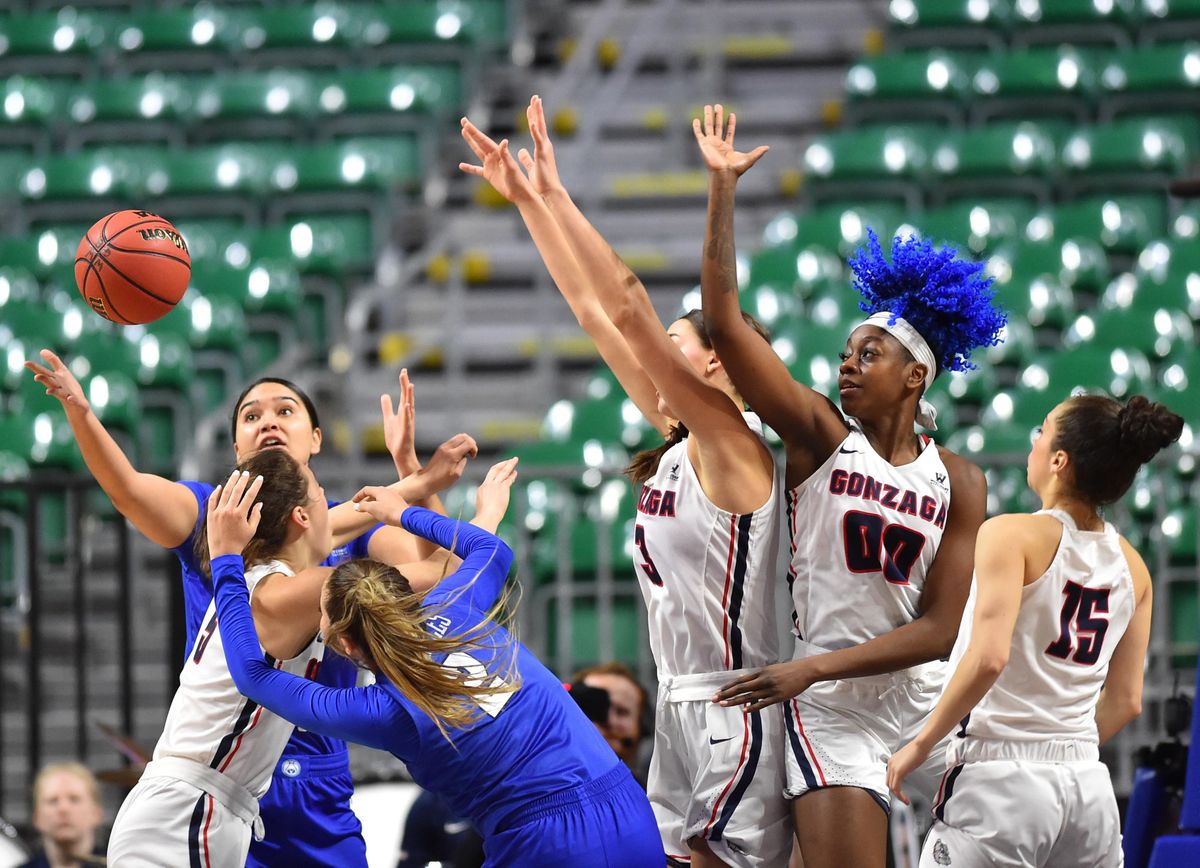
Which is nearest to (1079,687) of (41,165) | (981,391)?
(981,391)

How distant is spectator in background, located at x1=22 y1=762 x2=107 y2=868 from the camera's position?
634cm

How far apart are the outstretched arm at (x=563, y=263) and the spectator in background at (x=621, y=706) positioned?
1.59 metres

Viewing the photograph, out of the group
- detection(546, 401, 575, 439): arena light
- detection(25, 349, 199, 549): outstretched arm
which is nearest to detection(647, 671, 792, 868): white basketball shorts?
detection(25, 349, 199, 549): outstretched arm

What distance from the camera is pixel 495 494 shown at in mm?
4129

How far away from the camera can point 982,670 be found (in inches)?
142

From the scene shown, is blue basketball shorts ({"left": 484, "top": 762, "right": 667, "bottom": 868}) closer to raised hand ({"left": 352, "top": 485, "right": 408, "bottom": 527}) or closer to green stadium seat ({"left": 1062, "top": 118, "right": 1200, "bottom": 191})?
raised hand ({"left": 352, "top": 485, "right": 408, "bottom": 527})

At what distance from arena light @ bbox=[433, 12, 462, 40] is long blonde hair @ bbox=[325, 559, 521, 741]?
9.36 metres

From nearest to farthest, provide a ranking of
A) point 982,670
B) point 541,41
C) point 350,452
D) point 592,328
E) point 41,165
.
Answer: point 982,670
point 592,328
point 350,452
point 41,165
point 541,41

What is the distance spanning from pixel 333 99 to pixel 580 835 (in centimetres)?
922

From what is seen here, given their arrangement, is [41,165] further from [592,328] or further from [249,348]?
[592,328]

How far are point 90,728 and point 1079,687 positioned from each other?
5931 mm

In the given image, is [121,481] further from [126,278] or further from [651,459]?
[651,459]

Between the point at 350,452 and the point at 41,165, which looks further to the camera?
the point at 41,165

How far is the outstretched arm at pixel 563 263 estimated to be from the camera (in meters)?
4.29
